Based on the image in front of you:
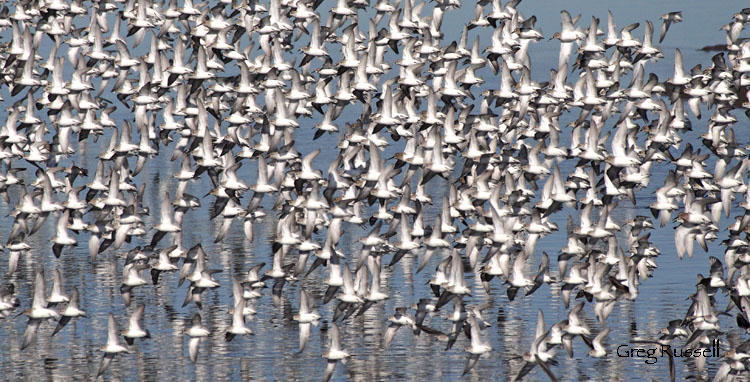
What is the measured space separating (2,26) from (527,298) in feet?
69.8

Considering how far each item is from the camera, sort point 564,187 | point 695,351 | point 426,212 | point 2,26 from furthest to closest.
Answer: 1. point 426,212
2. point 2,26
3. point 564,187
4. point 695,351

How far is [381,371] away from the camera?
3584 cm

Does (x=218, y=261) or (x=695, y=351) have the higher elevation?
(x=218, y=261)

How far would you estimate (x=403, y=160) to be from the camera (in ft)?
124

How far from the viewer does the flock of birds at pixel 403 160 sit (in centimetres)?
3644

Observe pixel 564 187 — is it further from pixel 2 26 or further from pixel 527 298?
pixel 2 26

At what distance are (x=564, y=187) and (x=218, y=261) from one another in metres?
17.7

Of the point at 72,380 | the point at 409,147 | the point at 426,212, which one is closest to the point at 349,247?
the point at 426,212

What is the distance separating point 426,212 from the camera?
63219mm

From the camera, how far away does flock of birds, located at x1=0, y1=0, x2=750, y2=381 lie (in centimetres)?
3644

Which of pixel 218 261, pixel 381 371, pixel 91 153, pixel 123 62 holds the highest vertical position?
pixel 91 153

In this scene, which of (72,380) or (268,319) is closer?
(72,380)

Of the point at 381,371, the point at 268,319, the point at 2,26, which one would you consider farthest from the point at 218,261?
the point at 381,371

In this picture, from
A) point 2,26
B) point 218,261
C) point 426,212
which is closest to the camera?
point 2,26
